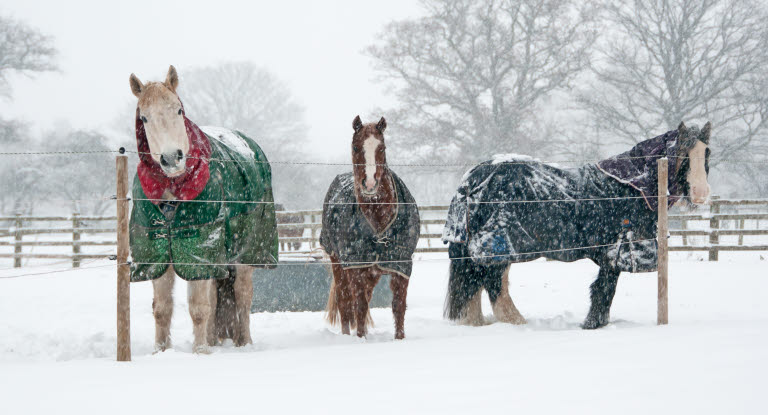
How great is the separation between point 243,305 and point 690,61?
14.5 m

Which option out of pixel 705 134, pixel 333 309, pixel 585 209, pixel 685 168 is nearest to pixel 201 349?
pixel 333 309

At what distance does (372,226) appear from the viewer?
16.6 ft

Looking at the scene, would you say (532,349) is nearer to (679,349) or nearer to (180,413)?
(679,349)

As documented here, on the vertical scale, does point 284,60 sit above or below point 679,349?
above

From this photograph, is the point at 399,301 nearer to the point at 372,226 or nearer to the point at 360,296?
the point at 360,296

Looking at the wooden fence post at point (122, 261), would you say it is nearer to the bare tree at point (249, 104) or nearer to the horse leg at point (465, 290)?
the horse leg at point (465, 290)

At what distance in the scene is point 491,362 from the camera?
12.1 feet

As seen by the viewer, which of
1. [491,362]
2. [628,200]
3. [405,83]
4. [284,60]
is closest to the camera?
[491,362]

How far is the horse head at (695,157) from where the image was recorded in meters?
5.50

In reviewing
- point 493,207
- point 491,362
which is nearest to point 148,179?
point 491,362

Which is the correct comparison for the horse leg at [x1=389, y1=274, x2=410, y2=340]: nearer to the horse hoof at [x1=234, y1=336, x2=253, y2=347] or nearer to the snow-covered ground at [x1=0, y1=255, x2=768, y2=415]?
the snow-covered ground at [x1=0, y1=255, x2=768, y2=415]

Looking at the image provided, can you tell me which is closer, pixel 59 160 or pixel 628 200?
pixel 628 200

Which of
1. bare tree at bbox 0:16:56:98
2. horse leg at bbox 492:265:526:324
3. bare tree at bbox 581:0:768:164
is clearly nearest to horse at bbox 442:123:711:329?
horse leg at bbox 492:265:526:324

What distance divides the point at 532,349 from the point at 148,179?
282cm
